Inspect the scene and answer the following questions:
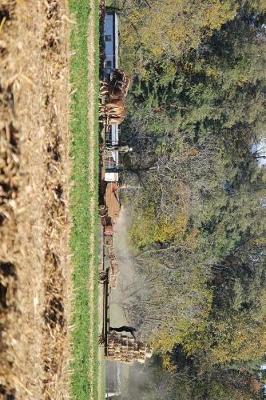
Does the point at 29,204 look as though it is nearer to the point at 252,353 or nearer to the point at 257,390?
the point at 252,353

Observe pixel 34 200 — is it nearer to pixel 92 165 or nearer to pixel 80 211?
pixel 80 211

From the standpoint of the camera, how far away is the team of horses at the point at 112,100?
20.1m

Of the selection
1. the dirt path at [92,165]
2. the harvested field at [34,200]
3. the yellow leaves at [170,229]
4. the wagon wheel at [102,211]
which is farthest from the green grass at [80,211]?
the yellow leaves at [170,229]

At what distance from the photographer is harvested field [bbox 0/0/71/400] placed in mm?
9609

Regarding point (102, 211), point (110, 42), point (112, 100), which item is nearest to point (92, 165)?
point (102, 211)

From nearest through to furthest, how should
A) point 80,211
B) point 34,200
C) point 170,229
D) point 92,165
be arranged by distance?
1. point 34,200
2. point 80,211
3. point 92,165
4. point 170,229

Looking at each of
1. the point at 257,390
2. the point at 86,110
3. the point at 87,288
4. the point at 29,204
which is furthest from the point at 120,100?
the point at 257,390

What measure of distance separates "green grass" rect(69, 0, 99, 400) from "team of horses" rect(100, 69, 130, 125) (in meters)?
3.11

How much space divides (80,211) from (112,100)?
5.62m

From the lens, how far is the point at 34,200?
1101cm

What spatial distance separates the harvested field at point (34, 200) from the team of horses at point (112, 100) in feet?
19.1

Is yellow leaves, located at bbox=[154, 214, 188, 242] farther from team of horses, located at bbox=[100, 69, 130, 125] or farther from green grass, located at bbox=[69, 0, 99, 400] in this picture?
green grass, located at bbox=[69, 0, 99, 400]

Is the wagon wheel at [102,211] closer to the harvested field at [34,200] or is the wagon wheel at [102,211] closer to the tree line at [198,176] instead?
the harvested field at [34,200]

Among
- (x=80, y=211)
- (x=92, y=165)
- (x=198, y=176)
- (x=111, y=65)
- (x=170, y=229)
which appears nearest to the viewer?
(x=80, y=211)
